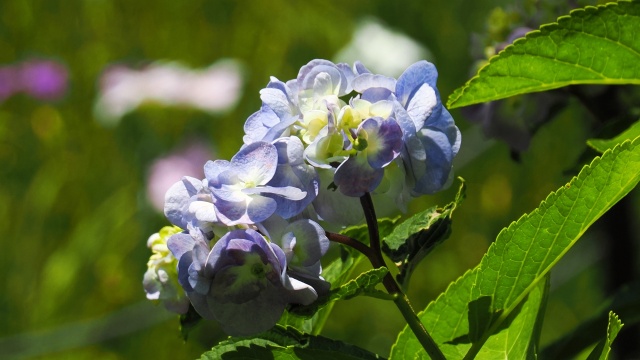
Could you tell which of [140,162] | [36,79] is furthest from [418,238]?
[36,79]

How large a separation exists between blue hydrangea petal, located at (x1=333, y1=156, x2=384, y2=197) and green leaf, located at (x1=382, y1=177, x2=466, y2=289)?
75 mm

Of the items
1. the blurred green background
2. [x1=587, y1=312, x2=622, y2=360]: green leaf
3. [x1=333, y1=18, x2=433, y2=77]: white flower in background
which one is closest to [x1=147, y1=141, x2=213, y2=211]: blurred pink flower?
the blurred green background

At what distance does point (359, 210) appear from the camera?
557 mm

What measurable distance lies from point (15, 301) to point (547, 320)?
1326 millimetres

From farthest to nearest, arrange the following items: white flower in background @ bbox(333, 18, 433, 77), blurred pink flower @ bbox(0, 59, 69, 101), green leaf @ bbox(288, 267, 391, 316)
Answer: blurred pink flower @ bbox(0, 59, 69, 101) < white flower in background @ bbox(333, 18, 433, 77) < green leaf @ bbox(288, 267, 391, 316)

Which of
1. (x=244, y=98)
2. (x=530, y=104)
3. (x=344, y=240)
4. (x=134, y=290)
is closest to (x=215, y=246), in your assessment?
(x=344, y=240)

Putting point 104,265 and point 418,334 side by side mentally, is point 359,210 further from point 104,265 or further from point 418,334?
point 104,265

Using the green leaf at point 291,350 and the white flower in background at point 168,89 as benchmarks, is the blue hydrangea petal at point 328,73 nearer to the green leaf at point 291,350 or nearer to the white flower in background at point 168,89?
the green leaf at point 291,350

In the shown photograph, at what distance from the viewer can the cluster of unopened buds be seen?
0.51 meters

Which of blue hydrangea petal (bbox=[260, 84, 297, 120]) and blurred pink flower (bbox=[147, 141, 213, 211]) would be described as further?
blurred pink flower (bbox=[147, 141, 213, 211])

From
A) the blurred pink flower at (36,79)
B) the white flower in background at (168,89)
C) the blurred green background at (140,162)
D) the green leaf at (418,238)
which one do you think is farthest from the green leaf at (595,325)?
the blurred pink flower at (36,79)

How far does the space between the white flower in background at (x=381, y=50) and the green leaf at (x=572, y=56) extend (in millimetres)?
1408

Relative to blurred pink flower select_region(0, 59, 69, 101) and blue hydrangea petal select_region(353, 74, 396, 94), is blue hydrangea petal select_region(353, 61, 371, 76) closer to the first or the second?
blue hydrangea petal select_region(353, 74, 396, 94)

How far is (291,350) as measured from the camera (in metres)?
0.54
